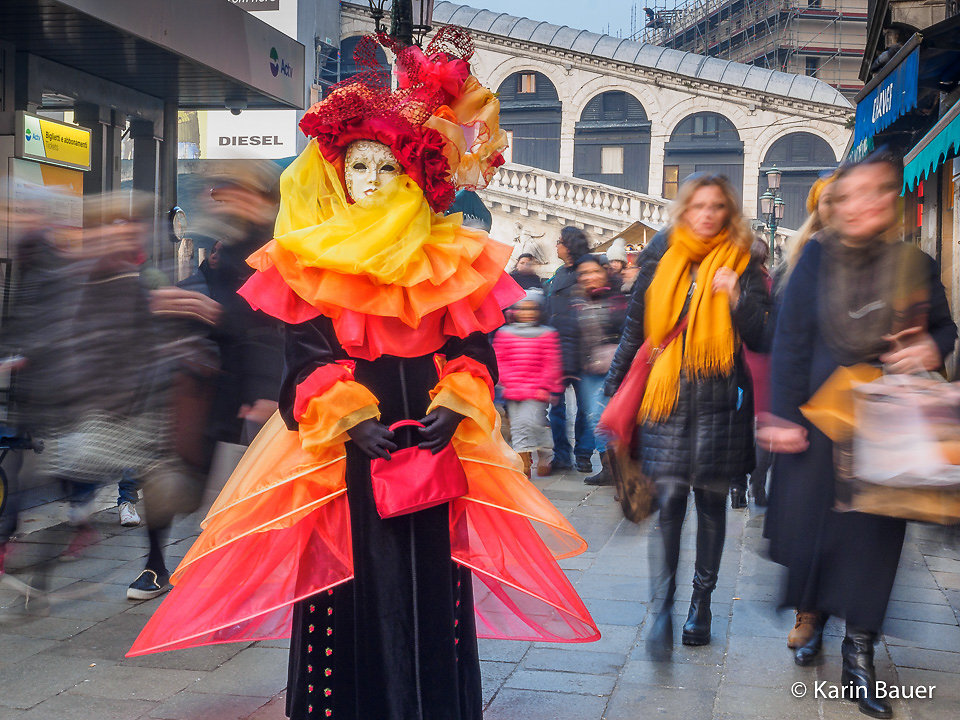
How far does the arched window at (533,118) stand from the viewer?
137ft

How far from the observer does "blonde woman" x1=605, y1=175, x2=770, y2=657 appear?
4.23 metres

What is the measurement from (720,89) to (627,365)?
3816 cm

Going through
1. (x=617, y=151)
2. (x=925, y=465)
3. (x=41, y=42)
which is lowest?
(x=925, y=465)

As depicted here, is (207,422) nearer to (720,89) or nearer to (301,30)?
(301,30)

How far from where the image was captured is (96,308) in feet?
15.1

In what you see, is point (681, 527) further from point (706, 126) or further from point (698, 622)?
point (706, 126)

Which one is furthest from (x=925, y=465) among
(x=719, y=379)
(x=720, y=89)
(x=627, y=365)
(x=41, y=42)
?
(x=720, y=89)

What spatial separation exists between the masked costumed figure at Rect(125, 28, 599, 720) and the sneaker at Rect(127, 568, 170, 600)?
6.16ft

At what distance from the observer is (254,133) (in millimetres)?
26406

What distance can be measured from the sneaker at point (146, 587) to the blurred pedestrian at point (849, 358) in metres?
2.98

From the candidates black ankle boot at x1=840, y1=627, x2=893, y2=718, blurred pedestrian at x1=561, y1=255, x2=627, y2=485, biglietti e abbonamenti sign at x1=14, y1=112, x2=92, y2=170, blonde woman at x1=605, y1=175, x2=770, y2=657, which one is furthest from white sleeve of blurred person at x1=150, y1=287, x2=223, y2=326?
blurred pedestrian at x1=561, y1=255, x2=627, y2=485

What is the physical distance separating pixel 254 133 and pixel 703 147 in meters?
20.4

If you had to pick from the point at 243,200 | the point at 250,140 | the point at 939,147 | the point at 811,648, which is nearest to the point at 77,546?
the point at 243,200

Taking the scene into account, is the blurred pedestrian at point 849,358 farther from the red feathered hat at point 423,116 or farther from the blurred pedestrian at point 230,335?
the blurred pedestrian at point 230,335
